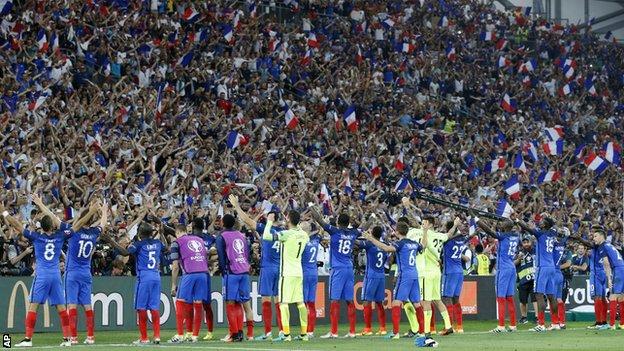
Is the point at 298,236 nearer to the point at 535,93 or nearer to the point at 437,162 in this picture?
the point at 437,162

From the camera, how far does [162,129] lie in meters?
38.8

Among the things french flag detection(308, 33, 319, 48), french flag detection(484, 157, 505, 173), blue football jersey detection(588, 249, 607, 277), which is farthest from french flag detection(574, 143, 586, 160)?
blue football jersey detection(588, 249, 607, 277)

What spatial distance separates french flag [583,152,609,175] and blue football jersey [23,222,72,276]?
2891cm

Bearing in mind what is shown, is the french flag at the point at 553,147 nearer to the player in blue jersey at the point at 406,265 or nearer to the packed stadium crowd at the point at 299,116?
the packed stadium crowd at the point at 299,116

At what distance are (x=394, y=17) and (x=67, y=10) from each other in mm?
17608

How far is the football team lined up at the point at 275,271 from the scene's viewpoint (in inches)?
992

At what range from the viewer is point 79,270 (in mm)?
25859

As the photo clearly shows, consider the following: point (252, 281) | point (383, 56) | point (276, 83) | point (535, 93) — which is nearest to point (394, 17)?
point (383, 56)

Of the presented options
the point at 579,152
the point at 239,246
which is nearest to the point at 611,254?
the point at 239,246

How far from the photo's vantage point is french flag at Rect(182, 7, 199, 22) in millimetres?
45028

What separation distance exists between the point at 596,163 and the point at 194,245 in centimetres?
2618

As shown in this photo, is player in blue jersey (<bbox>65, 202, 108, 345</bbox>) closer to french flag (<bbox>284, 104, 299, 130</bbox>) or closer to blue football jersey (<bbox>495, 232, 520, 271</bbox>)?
blue football jersey (<bbox>495, 232, 520, 271</bbox>)

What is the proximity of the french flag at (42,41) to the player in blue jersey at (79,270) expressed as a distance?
13705 millimetres

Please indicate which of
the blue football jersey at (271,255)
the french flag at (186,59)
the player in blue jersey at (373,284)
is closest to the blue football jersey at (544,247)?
the player in blue jersey at (373,284)
